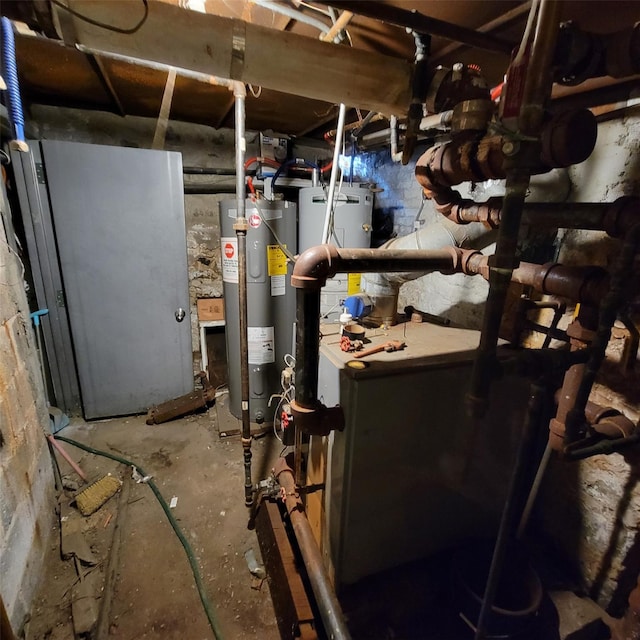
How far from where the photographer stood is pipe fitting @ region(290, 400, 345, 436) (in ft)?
3.18

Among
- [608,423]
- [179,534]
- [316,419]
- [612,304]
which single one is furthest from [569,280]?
[179,534]

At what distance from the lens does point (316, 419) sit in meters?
0.97

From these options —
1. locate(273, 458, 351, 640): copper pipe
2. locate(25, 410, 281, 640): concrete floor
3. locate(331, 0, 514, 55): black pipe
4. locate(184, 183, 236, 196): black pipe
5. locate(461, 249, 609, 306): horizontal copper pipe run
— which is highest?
locate(331, 0, 514, 55): black pipe

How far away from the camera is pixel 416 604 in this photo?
1.12m

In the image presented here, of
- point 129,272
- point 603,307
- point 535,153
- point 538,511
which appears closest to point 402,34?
point 535,153

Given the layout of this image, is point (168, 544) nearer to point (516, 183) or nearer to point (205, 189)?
point (516, 183)

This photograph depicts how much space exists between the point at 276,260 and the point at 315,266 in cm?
147

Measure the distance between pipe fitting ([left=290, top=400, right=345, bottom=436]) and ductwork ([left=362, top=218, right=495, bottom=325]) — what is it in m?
0.53

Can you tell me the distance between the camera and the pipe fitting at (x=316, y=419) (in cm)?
97

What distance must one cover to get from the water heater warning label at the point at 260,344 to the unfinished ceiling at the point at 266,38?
1.42 meters

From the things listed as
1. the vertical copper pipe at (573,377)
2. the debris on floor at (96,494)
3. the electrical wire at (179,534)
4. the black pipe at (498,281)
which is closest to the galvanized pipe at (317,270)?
the black pipe at (498,281)

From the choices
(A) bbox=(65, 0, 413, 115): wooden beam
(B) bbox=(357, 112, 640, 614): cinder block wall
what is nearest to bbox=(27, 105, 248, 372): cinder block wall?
(A) bbox=(65, 0, 413, 115): wooden beam

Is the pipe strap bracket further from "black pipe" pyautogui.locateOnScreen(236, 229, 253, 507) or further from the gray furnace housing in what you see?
the gray furnace housing

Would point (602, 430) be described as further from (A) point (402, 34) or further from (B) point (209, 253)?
(B) point (209, 253)
